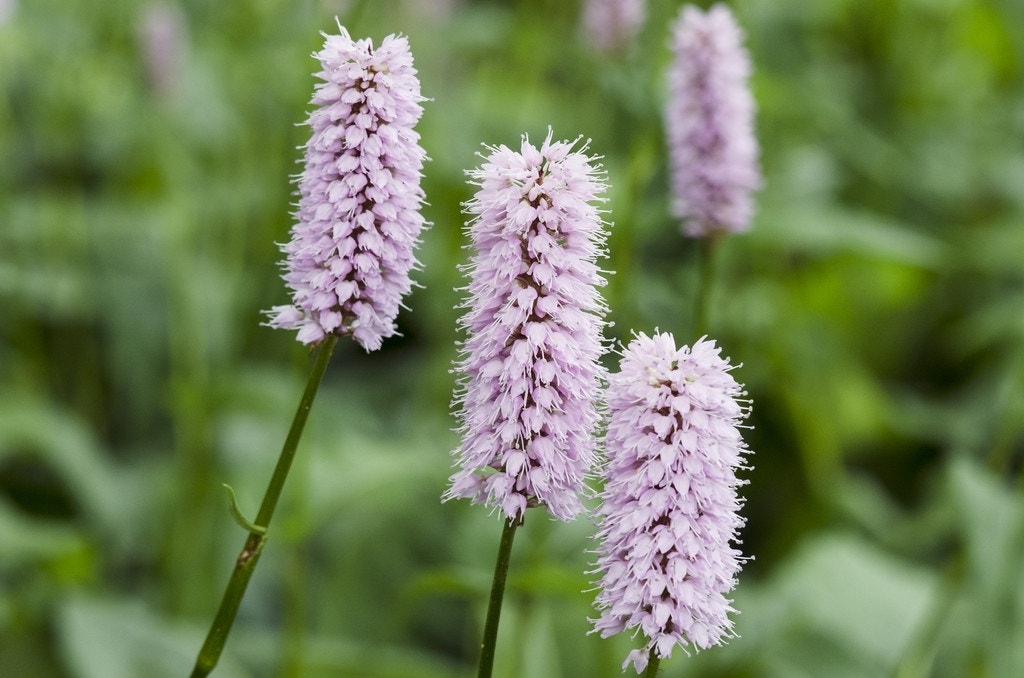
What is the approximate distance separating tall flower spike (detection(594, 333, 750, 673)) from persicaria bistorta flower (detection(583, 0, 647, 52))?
242 cm

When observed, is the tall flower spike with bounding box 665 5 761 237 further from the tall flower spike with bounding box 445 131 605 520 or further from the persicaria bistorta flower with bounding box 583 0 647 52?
the tall flower spike with bounding box 445 131 605 520

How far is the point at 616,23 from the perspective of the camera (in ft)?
12.1

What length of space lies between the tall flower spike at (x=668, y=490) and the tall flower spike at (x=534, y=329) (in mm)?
48

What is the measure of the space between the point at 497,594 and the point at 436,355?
3581 millimetres

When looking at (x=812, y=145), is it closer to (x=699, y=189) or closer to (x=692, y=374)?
(x=699, y=189)

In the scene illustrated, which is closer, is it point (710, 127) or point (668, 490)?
point (668, 490)

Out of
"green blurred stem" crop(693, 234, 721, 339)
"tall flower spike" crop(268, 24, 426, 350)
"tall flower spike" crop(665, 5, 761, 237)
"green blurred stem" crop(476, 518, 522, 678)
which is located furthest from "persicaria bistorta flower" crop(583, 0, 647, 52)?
"green blurred stem" crop(476, 518, 522, 678)

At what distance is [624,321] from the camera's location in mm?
3432

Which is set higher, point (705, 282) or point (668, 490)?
point (705, 282)

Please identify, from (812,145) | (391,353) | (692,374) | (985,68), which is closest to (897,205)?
(812,145)

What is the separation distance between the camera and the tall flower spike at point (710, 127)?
2775mm

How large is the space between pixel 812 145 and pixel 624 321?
10.5 ft

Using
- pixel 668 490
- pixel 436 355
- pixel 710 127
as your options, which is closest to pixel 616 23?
pixel 710 127

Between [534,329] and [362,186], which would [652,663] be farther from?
[362,186]
